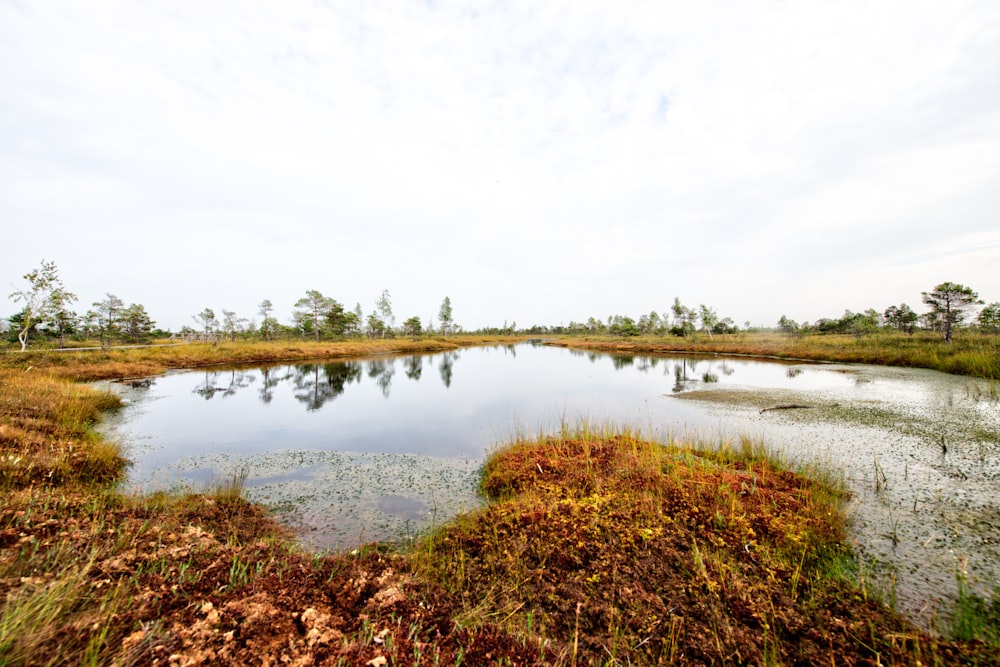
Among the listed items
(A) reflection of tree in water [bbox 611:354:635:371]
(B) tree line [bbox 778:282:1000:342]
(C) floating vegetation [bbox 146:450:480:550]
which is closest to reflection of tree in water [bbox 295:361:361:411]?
(C) floating vegetation [bbox 146:450:480:550]

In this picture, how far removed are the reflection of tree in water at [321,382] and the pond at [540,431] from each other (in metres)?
0.22

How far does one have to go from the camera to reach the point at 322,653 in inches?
88.8

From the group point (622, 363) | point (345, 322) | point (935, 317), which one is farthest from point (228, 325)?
point (935, 317)

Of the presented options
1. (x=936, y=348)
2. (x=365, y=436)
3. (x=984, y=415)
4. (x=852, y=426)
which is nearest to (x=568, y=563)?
(x=365, y=436)

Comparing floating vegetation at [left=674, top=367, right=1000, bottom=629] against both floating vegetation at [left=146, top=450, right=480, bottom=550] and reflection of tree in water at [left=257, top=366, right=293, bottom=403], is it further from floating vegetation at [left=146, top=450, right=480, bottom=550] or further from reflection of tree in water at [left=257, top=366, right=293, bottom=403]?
reflection of tree in water at [left=257, top=366, right=293, bottom=403]

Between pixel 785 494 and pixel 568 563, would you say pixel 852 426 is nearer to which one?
pixel 785 494

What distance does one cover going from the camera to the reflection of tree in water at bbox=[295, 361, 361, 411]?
15070 mm

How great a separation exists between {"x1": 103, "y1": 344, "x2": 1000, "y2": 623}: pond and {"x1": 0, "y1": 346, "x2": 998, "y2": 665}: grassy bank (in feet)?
2.19

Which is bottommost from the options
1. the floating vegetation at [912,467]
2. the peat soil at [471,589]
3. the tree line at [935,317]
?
the floating vegetation at [912,467]

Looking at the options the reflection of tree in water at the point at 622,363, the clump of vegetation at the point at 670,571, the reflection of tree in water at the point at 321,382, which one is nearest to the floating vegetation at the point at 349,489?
the clump of vegetation at the point at 670,571

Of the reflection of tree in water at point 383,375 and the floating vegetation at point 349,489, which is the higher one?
the reflection of tree in water at point 383,375

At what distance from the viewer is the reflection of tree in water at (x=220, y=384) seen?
51.4 feet

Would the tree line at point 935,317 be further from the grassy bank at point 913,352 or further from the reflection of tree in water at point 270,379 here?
the reflection of tree in water at point 270,379

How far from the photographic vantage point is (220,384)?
59.2ft
